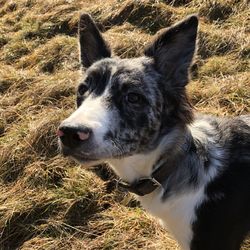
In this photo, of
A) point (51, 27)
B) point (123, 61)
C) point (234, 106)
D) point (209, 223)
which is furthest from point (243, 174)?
point (51, 27)

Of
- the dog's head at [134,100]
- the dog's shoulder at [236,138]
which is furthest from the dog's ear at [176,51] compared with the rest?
the dog's shoulder at [236,138]

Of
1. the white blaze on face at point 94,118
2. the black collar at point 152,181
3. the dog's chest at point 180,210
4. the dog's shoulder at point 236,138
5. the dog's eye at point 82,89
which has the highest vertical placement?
the white blaze on face at point 94,118

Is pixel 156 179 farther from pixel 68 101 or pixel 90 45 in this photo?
pixel 68 101

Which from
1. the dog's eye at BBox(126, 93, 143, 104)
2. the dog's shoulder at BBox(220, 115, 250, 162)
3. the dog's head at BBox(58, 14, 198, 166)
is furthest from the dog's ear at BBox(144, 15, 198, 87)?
the dog's shoulder at BBox(220, 115, 250, 162)

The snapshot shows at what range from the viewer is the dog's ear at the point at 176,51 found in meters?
3.10

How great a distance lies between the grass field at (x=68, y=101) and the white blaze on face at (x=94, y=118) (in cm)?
145

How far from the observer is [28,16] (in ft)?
27.3

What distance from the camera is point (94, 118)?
2.67m

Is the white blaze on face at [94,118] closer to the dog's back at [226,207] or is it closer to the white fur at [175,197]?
the white fur at [175,197]

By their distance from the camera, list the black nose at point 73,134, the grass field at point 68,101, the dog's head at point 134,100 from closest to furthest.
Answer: the black nose at point 73,134 → the dog's head at point 134,100 → the grass field at point 68,101

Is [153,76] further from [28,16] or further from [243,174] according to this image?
[28,16]

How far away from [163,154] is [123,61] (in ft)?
2.15

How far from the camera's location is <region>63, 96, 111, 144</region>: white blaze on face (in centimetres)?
257

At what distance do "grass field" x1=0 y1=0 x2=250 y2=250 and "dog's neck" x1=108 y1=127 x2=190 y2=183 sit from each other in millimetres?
956
